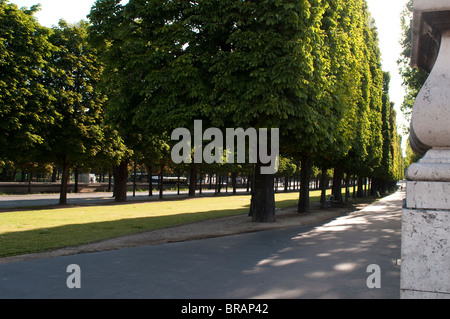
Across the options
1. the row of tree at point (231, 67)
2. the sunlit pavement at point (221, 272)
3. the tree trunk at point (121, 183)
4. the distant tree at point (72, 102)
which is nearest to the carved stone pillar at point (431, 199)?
the sunlit pavement at point (221, 272)

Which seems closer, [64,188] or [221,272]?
[221,272]

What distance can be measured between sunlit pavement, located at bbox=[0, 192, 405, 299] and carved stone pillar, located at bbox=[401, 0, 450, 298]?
3.30 m

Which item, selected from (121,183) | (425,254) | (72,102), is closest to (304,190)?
(72,102)

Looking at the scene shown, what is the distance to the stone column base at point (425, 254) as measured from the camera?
284 centimetres

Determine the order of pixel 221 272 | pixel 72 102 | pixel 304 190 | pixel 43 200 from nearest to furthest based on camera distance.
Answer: pixel 221 272, pixel 304 190, pixel 72 102, pixel 43 200

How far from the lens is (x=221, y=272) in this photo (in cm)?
761

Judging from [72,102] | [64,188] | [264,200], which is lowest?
[64,188]

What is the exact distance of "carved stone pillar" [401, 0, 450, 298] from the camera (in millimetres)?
2848

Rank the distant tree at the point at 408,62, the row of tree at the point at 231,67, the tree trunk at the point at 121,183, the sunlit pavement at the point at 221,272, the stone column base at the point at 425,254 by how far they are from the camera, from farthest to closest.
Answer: the tree trunk at the point at 121,183, the distant tree at the point at 408,62, the row of tree at the point at 231,67, the sunlit pavement at the point at 221,272, the stone column base at the point at 425,254

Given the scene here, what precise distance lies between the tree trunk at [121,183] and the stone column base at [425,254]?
32.2 m

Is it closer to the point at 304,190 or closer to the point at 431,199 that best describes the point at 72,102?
the point at 304,190

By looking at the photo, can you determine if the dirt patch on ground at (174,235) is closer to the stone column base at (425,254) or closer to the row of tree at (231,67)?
the row of tree at (231,67)

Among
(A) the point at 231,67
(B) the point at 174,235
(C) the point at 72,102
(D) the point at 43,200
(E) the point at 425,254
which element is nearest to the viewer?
(E) the point at 425,254

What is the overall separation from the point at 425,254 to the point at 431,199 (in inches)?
16.3
